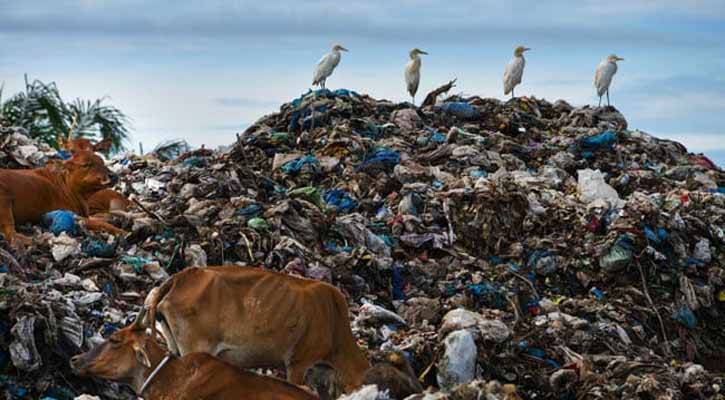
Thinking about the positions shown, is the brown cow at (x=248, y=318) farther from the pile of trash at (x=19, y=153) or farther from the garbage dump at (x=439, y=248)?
the pile of trash at (x=19, y=153)

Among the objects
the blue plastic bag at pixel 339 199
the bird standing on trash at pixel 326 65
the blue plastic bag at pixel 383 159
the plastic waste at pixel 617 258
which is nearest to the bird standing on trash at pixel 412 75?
the bird standing on trash at pixel 326 65

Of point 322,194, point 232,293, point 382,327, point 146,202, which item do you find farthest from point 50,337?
point 322,194

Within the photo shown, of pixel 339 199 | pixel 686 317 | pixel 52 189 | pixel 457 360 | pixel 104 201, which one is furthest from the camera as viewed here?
pixel 339 199

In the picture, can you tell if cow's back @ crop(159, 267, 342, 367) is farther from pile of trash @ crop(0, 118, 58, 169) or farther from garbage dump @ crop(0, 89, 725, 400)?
pile of trash @ crop(0, 118, 58, 169)

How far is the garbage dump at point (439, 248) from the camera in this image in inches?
326

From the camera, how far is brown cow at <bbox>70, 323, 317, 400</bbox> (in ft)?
18.0

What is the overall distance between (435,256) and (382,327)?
2707 millimetres

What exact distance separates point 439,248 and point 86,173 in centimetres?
367

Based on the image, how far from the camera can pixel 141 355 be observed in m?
5.57

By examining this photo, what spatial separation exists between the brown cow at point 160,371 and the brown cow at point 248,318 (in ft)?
1.76

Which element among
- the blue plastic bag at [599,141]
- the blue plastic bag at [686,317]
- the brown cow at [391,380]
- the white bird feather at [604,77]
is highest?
the white bird feather at [604,77]

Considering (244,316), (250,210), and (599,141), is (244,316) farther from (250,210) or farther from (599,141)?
(599,141)

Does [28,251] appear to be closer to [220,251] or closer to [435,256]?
[220,251]

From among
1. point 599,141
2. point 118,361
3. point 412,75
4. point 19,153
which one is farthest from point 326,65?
point 118,361
